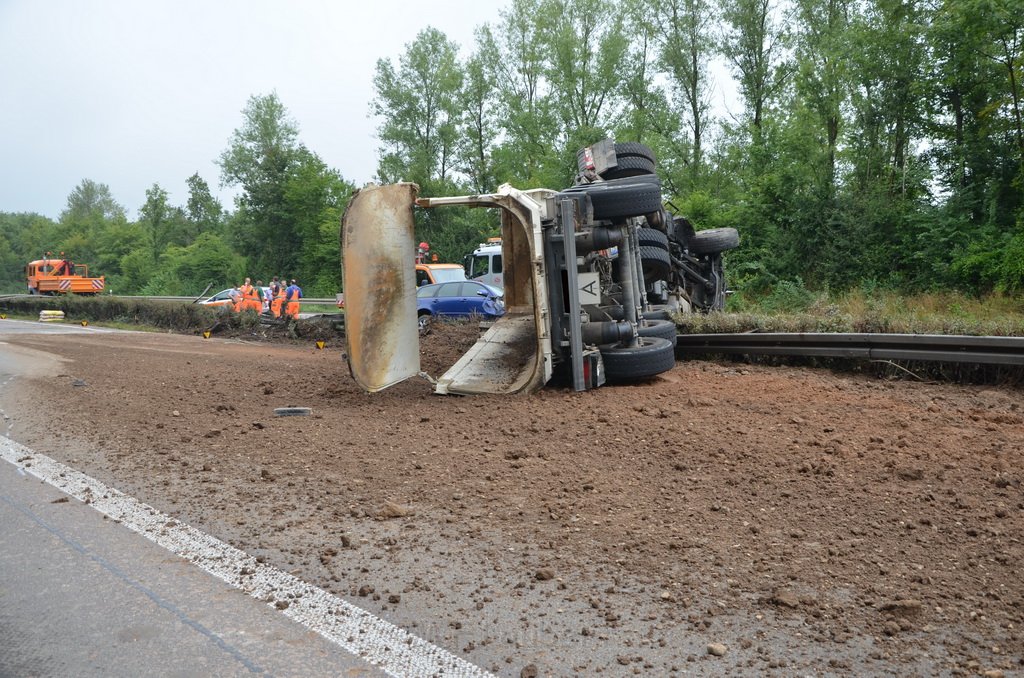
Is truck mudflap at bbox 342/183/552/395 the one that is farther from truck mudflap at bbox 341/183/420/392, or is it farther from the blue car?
the blue car

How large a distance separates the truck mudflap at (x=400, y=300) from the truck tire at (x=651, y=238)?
2181 mm

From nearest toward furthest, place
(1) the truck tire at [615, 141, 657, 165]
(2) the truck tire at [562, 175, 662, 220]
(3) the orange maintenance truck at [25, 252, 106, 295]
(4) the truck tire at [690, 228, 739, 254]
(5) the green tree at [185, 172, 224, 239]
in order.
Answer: (2) the truck tire at [562, 175, 662, 220] < (1) the truck tire at [615, 141, 657, 165] < (4) the truck tire at [690, 228, 739, 254] < (3) the orange maintenance truck at [25, 252, 106, 295] < (5) the green tree at [185, 172, 224, 239]

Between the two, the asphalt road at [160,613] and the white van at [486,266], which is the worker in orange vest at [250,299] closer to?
the white van at [486,266]

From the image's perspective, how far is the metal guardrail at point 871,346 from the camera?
7.77 metres

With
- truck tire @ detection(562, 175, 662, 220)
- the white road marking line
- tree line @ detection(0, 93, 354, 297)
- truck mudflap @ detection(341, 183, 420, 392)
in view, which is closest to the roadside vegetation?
truck tire @ detection(562, 175, 662, 220)

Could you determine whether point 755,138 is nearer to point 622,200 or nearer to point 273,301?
point 273,301

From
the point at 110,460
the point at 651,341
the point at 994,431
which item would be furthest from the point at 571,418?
the point at 110,460

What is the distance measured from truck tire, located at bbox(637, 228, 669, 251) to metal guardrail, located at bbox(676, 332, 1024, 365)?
1243 millimetres

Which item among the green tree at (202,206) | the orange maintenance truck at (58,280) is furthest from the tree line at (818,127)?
the green tree at (202,206)

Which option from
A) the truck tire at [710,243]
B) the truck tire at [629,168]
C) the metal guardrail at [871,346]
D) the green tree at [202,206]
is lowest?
the metal guardrail at [871,346]

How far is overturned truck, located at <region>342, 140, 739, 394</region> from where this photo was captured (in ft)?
27.5

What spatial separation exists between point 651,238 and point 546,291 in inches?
109

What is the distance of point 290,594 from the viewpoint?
149 inches

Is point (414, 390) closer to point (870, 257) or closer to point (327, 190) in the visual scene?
point (870, 257)
